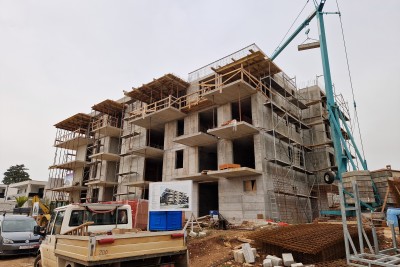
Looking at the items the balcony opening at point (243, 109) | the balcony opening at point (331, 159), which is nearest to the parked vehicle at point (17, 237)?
the balcony opening at point (243, 109)

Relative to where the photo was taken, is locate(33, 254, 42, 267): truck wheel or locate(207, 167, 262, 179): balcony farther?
locate(207, 167, 262, 179): balcony

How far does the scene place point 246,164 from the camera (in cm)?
2695

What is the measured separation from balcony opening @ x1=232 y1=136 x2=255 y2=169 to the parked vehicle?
1454cm

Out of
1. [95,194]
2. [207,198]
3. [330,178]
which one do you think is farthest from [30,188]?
[330,178]

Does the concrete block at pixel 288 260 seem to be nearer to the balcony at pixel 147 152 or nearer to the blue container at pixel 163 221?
the blue container at pixel 163 221

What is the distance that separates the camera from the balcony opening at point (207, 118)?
74.9ft

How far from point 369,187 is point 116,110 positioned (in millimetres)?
25784

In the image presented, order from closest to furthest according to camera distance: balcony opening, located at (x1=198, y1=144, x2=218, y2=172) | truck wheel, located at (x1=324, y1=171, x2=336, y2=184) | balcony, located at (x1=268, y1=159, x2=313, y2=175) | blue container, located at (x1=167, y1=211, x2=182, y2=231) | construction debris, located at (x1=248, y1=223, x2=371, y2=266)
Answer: construction debris, located at (x1=248, y1=223, x2=371, y2=266), blue container, located at (x1=167, y1=211, x2=182, y2=231), truck wheel, located at (x1=324, y1=171, x2=336, y2=184), balcony, located at (x1=268, y1=159, x2=313, y2=175), balcony opening, located at (x1=198, y1=144, x2=218, y2=172)

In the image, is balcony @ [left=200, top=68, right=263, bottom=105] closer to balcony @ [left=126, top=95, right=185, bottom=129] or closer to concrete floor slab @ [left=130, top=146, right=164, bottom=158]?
balcony @ [left=126, top=95, right=185, bottom=129]

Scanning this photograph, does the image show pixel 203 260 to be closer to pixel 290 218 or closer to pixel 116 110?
pixel 290 218

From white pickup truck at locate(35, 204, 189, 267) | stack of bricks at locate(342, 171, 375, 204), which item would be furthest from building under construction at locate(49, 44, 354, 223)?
white pickup truck at locate(35, 204, 189, 267)

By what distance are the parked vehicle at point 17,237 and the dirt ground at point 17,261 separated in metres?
0.34

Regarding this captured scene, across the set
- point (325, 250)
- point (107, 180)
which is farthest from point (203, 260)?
point (107, 180)

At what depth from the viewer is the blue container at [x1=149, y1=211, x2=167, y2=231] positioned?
12.1 m
